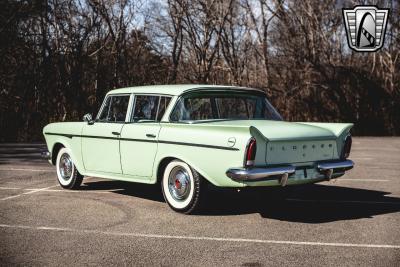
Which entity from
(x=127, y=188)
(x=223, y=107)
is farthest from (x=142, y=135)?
(x=127, y=188)

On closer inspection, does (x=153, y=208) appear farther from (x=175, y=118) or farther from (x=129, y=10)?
(x=129, y=10)

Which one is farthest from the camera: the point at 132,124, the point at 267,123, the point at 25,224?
the point at 132,124

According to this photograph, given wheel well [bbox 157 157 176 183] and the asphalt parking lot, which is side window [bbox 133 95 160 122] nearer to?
wheel well [bbox 157 157 176 183]

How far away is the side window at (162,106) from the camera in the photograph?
22.6 ft

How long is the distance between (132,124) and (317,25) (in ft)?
64.3

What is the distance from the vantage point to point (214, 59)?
2716cm

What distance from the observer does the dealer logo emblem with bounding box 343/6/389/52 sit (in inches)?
913

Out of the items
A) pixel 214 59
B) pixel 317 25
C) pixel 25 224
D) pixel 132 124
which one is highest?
pixel 317 25

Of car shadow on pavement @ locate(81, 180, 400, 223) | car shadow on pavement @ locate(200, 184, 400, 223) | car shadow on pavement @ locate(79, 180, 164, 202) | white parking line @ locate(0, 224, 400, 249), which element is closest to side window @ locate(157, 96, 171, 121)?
car shadow on pavement @ locate(81, 180, 400, 223)

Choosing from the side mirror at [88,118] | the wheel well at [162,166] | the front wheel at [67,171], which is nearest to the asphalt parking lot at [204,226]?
the front wheel at [67,171]

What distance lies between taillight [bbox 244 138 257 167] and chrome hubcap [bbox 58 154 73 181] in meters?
3.66

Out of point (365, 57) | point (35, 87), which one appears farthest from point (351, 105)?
point (35, 87)

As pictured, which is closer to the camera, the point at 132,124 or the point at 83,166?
the point at 132,124

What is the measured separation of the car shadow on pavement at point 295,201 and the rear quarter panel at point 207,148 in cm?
51
